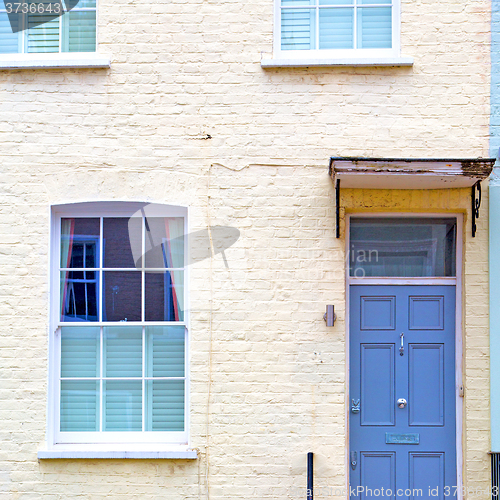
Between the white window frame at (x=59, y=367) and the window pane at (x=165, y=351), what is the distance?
0.20 feet

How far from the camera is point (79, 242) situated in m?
4.59

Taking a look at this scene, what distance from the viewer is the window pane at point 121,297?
179 inches

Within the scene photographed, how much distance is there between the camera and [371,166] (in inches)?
159

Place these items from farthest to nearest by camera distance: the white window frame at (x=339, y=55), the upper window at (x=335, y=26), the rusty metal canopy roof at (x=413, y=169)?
the upper window at (x=335, y=26) < the white window frame at (x=339, y=55) < the rusty metal canopy roof at (x=413, y=169)

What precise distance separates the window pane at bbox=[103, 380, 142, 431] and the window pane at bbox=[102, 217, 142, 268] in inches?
42.8

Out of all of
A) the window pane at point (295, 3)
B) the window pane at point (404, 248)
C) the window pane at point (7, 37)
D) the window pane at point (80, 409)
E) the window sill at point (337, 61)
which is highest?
the window pane at point (295, 3)

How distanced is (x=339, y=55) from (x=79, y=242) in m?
2.92

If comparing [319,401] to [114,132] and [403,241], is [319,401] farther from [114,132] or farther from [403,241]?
[114,132]

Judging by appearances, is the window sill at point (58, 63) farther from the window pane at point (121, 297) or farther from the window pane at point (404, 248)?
the window pane at point (404, 248)

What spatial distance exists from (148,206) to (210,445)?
2.16m

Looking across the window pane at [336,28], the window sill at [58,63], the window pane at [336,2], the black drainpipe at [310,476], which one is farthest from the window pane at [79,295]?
the window pane at [336,2]

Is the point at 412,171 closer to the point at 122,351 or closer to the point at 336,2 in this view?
the point at 336,2

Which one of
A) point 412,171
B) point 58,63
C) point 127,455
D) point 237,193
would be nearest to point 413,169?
point 412,171

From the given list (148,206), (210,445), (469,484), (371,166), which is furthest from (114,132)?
(469,484)
